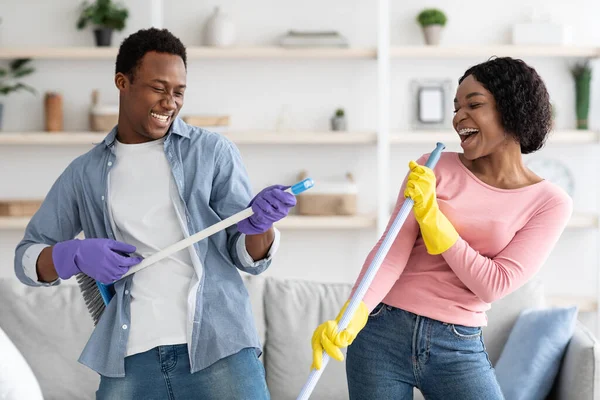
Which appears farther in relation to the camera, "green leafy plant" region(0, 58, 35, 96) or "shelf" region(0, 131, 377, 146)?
"green leafy plant" region(0, 58, 35, 96)

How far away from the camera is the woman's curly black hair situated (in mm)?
1767

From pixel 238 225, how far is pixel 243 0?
9.99 feet

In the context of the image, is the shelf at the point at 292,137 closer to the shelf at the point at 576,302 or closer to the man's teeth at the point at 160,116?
the shelf at the point at 576,302

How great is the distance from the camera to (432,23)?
435 cm

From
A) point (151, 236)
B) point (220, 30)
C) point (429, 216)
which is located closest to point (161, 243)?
point (151, 236)

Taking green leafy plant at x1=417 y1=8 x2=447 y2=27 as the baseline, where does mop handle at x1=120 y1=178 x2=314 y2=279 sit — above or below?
below

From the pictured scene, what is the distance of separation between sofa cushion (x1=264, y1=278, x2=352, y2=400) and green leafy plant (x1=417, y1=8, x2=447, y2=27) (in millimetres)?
1854

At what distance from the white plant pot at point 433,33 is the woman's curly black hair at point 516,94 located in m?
2.64

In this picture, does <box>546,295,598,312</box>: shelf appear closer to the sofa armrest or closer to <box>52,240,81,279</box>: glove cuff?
the sofa armrest

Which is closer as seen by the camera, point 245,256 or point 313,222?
point 245,256

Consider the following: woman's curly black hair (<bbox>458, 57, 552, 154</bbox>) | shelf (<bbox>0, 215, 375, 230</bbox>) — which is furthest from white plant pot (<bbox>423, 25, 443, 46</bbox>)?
woman's curly black hair (<bbox>458, 57, 552, 154</bbox>)

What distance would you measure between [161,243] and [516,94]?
2.77 ft

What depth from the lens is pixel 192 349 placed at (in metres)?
1.73

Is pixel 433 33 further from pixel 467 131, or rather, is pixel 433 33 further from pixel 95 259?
pixel 95 259
